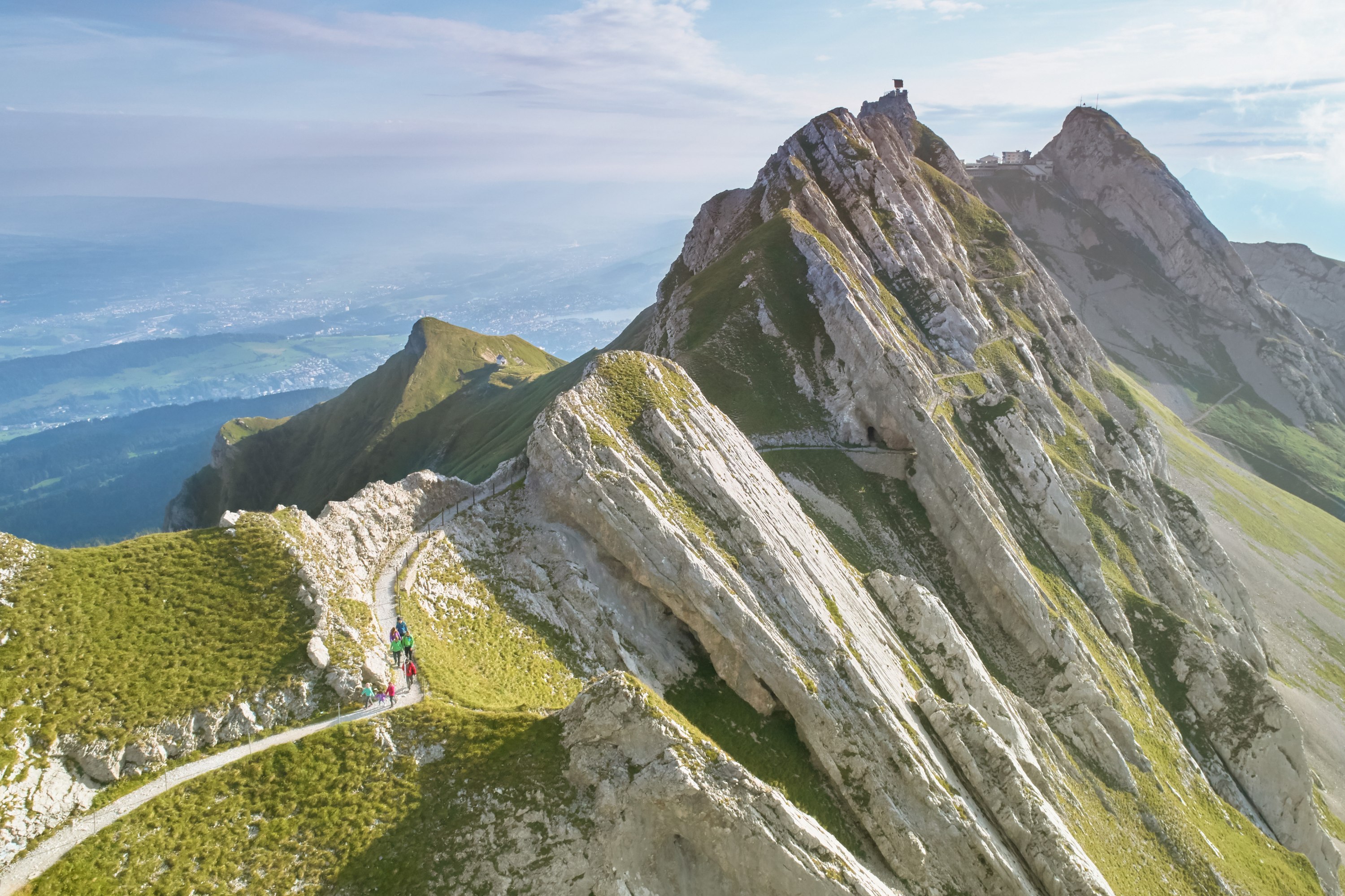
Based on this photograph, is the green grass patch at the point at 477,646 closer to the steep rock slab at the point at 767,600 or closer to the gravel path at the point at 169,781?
the gravel path at the point at 169,781

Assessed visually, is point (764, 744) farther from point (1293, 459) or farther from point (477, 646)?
point (1293, 459)

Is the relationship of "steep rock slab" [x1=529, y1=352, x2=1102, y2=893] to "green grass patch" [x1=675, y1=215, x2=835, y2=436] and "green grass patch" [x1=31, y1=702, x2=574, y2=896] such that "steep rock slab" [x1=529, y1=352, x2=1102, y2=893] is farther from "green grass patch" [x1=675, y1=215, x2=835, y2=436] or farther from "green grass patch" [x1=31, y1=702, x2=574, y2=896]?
"green grass patch" [x1=675, y1=215, x2=835, y2=436]

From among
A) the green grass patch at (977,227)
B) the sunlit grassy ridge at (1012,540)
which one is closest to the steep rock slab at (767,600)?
the sunlit grassy ridge at (1012,540)

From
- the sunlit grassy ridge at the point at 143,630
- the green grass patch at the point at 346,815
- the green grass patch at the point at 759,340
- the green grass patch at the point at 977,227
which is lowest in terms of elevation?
the green grass patch at the point at 346,815

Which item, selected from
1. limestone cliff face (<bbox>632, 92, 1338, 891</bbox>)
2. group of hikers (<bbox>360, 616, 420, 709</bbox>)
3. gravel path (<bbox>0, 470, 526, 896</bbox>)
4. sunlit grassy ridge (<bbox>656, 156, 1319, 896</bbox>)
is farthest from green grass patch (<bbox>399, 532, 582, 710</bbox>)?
sunlit grassy ridge (<bbox>656, 156, 1319, 896</bbox>)

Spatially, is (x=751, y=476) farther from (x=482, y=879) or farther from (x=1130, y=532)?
(x=1130, y=532)

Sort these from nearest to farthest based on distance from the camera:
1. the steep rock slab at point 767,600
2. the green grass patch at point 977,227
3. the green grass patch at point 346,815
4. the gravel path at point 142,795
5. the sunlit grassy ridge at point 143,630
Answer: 1. the gravel path at point 142,795
2. the green grass patch at point 346,815
3. the sunlit grassy ridge at point 143,630
4. the steep rock slab at point 767,600
5. the green grass patch at point 977,227
